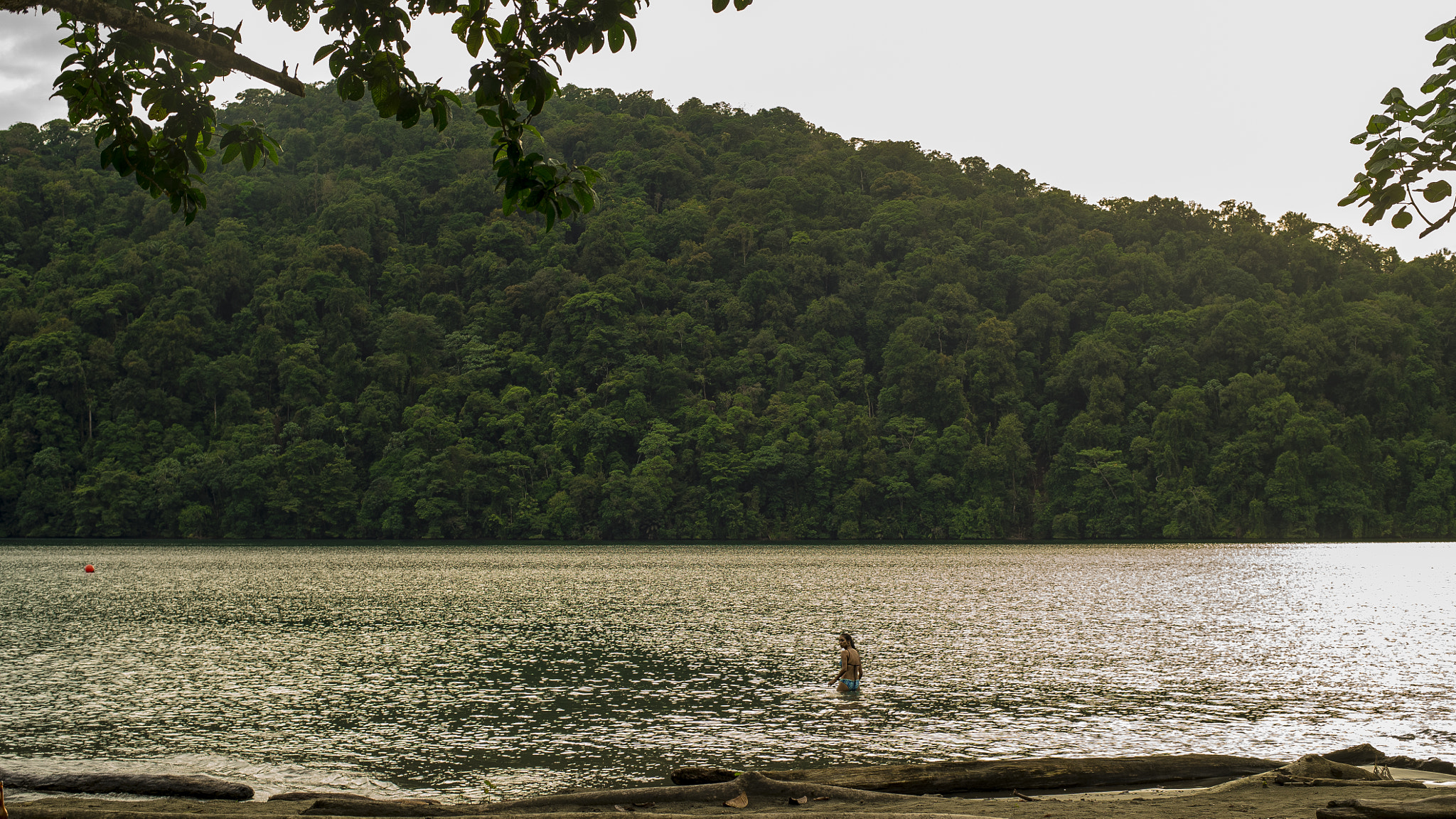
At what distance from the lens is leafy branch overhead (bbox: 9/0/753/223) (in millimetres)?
6305

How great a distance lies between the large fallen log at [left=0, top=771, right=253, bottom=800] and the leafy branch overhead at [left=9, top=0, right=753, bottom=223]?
1085 cm

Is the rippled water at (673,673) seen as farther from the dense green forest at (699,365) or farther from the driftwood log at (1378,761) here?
the dense green forest at (699,365)

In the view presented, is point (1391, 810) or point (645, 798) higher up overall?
point (1391, 810)

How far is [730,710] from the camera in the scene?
23375 millimetres

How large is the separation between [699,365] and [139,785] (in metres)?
121

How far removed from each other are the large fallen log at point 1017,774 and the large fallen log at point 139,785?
7.41 metres

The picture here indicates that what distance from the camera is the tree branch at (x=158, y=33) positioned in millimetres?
6254

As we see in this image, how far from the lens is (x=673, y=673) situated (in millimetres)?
28906

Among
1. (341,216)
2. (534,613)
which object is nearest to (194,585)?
(534,613)

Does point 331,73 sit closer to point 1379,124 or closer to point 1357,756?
point 1379,124

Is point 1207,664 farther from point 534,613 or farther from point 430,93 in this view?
point 430,93

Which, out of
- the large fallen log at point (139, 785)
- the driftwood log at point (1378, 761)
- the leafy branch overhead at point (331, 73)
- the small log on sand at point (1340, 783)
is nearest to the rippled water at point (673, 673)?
the large fallen log at point (139, 785)

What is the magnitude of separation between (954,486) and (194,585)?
3292 inches

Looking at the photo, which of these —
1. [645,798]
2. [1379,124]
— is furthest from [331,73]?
[645,798]
